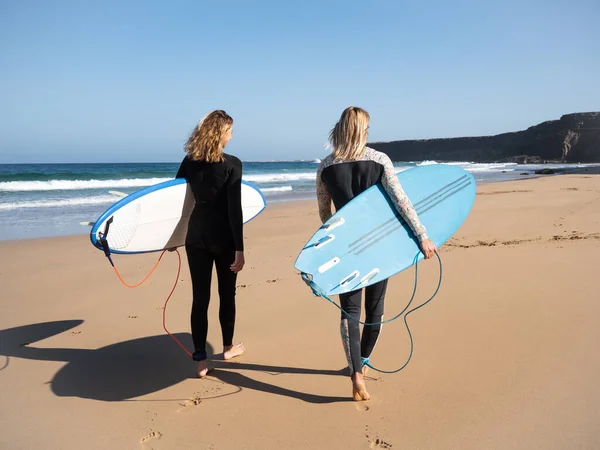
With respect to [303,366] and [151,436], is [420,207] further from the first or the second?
[151,436]

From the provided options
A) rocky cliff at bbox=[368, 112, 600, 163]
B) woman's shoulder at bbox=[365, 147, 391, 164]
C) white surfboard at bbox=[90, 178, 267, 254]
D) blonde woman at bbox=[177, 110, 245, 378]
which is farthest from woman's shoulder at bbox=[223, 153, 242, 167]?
rocky cliff at bbox=[368, 112, 600, 163]

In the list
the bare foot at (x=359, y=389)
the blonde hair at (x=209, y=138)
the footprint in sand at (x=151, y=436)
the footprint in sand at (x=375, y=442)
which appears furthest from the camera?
the blonde hair at (x=209, y=138)

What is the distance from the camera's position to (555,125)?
181ft

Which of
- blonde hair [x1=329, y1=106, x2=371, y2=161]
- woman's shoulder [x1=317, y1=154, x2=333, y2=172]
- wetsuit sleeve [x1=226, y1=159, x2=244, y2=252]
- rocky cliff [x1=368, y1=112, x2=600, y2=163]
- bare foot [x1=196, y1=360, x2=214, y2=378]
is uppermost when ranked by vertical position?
rocky cliff [x1=368, y1=112, x2=600, y2=163]

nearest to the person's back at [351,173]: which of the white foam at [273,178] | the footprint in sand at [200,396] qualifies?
the footprint in sand at [200,396]

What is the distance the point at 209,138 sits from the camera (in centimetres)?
240

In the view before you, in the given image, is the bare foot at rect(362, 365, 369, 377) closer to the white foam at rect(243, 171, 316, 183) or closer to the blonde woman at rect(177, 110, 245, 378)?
the blonde woman at rect(177, 110, 245, 378)

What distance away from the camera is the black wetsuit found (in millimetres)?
2467

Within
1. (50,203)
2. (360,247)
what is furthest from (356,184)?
(50,203)

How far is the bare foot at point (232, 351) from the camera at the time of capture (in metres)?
2.83

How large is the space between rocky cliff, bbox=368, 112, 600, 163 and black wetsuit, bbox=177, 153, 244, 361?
177ft

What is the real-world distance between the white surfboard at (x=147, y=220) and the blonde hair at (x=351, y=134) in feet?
3.74

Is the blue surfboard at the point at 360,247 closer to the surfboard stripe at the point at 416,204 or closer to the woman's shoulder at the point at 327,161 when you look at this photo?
the surfboard stripe at the point at 416,204

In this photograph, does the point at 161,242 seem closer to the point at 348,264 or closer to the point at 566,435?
the point at 348,264
